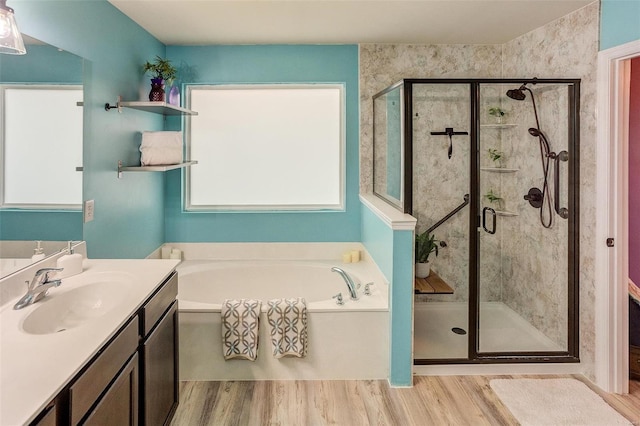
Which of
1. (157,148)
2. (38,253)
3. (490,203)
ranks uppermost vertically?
(157,148)

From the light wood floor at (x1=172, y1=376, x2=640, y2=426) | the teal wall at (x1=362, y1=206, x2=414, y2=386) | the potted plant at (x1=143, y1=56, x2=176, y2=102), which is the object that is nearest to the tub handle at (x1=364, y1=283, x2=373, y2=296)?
the teal wall at (x1=362, y1=206, x2=414, y2=386)

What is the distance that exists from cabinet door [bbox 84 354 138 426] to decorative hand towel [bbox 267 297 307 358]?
4.00 ft

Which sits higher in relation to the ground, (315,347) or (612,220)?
(612,220)

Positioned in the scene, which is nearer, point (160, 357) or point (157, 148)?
point (160, 357)

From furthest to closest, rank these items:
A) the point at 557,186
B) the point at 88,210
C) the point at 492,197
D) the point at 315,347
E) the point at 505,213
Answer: the point at 505,213
the point at 492,197
the point at 557,186
the point at 315,347
the point at 88,210

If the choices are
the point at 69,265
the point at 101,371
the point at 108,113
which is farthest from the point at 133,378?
the point at 108,113

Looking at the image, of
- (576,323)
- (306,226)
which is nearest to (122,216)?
(306,226)

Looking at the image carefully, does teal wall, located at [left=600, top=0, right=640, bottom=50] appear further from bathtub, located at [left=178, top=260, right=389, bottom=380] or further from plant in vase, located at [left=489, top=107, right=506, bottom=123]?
bathtub, located at [left=178, top=260, right=389, bottom=380]

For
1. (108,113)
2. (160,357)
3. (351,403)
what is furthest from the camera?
(108,113)

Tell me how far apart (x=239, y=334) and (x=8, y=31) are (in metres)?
1.99

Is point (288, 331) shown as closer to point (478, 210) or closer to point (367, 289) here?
point (367, 289)

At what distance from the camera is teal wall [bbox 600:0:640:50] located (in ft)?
8.15

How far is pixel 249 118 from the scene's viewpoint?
408 centimetres

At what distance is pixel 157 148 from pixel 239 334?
1.44 meters
